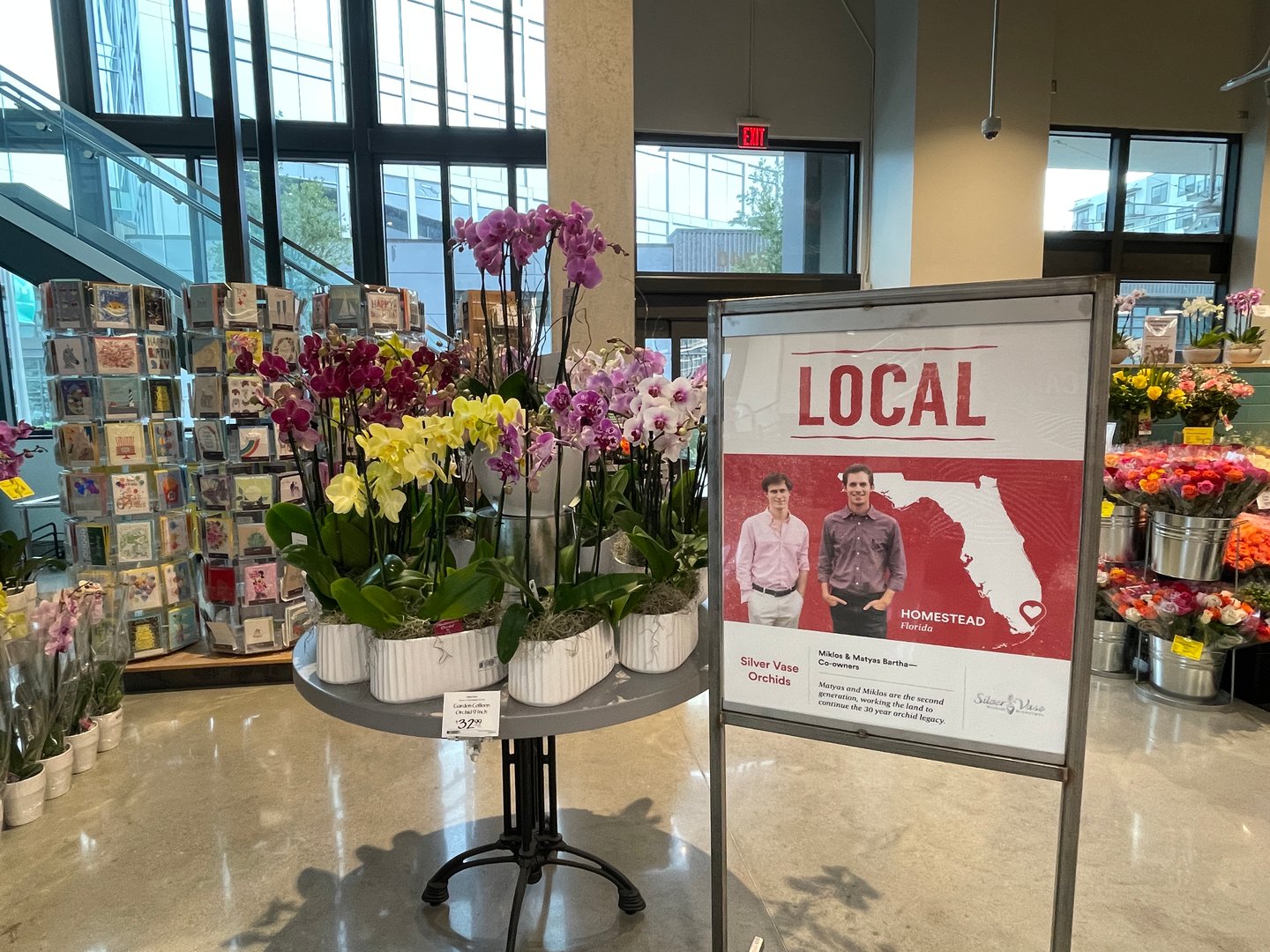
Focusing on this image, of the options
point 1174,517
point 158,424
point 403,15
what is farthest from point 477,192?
point 1174,517

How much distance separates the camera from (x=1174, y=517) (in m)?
3.17

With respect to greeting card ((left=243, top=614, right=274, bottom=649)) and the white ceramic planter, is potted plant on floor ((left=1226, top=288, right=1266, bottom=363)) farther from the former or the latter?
greeting card ((left=243, top=614, right=274, bottom=649))

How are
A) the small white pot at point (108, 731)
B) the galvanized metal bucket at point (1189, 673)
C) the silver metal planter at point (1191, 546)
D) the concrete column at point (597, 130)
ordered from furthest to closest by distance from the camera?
the concrete column at point (597, 130)
the galvanized metal bucket at point (1189, 673)
the silver metal planter at point (1191, 546)
the small white pot at point (108, 731)

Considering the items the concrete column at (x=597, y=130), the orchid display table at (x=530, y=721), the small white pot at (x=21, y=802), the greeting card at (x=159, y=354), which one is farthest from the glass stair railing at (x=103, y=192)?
the orchid display table at (x=530, y=721)

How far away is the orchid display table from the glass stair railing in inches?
158

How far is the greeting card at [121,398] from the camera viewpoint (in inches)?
139

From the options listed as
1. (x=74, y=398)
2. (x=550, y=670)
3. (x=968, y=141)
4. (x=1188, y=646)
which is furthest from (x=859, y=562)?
(x=968, y=141)

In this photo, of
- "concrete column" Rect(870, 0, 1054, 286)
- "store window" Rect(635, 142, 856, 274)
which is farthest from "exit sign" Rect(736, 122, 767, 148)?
"concrete column" Rect(870, 0, 1054, 286)

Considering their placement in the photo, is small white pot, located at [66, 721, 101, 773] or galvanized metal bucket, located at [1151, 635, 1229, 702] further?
galvanized metal bucket, located at [1151, 635, 1229, 702]

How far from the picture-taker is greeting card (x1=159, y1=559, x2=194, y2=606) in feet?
12.1

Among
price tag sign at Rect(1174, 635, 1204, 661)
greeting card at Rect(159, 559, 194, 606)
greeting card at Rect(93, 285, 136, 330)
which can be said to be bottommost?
price tag sign at Rect(1174, 635, 1204, 661)

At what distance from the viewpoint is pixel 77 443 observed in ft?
11.5

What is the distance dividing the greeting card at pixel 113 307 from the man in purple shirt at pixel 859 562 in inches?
138

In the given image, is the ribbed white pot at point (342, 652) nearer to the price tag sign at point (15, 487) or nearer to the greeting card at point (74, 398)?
the price tag sign at point (15, 487)
